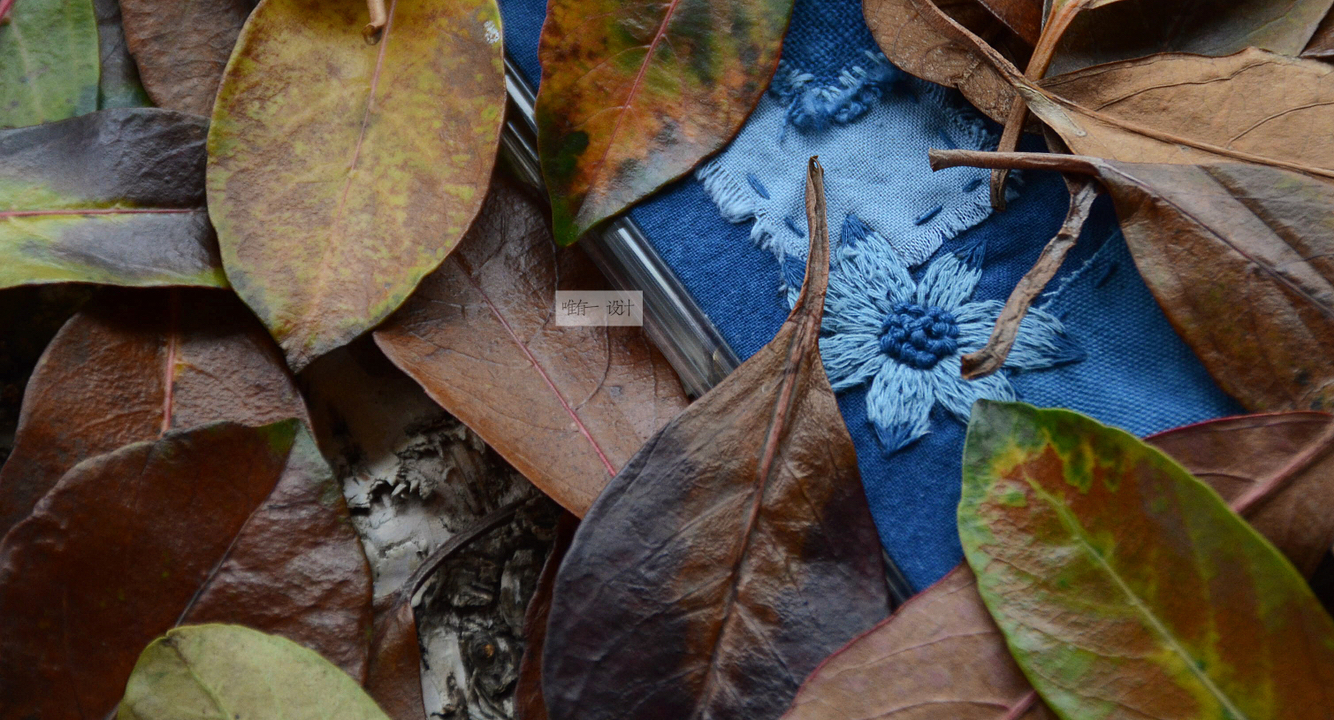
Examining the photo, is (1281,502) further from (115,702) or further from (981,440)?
(115,702)

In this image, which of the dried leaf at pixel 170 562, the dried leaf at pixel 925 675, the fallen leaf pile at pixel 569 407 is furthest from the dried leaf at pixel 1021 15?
the dried leaf at pixel 170 562

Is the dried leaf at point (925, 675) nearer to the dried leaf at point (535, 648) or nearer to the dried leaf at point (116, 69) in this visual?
the dried leaf at point (535, 648)

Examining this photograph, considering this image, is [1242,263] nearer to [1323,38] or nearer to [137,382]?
[1323,38]

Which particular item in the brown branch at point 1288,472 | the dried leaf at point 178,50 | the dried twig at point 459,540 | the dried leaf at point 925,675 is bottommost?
the brown branch at point 1288,472

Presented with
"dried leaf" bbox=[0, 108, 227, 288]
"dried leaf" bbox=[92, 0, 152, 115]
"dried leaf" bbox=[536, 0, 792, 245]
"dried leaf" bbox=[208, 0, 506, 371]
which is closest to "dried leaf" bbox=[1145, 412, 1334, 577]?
"dried leaf" bbox=[536, 0, 792, 245]

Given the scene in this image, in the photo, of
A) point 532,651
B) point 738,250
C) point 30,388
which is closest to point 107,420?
point 30,388

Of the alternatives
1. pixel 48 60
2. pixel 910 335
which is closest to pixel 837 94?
pixel 910 335
